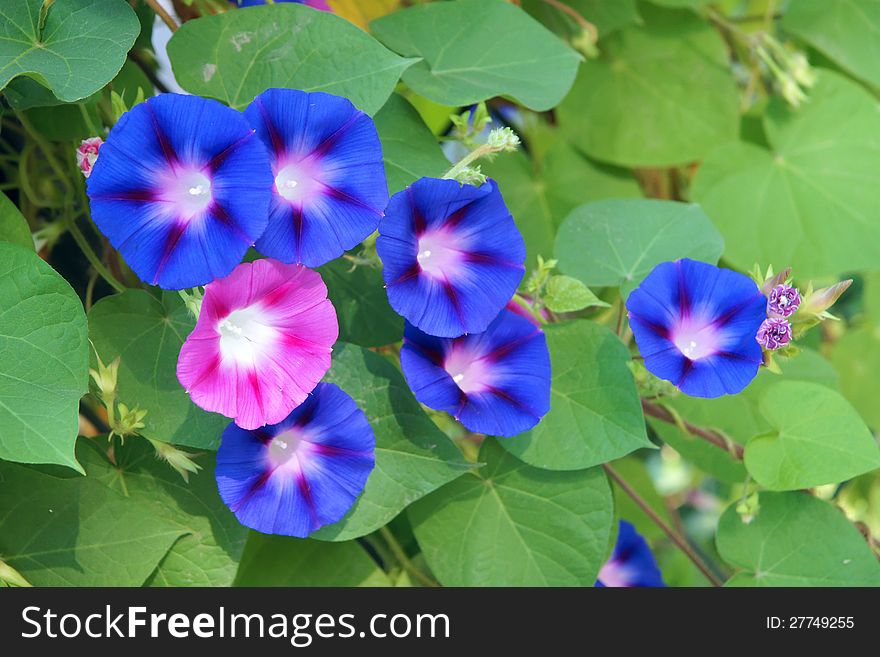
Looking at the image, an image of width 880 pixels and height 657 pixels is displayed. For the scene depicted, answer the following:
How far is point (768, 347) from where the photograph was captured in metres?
0.79

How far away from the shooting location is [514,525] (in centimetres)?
93

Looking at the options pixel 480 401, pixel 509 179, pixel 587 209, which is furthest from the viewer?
pixel 509 179

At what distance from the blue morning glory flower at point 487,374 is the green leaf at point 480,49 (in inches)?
9.7

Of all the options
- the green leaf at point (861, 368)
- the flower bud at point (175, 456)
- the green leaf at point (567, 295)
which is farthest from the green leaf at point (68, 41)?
the green leaf at point (861, 368)

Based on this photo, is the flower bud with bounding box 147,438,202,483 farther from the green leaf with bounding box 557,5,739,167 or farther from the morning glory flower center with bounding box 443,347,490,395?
the green leaf with bounding box 557,5,739,167

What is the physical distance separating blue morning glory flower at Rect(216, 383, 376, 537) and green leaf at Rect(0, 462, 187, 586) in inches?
3.7

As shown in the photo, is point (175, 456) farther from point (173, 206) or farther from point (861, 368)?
point (861, 368)

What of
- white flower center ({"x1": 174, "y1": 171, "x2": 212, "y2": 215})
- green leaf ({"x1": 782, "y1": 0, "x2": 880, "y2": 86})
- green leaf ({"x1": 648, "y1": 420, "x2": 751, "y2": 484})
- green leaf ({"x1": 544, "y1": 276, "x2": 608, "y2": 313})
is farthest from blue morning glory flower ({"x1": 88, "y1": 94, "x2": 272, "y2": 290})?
green leaf ({"x1": 782, "y1": 0, "x2": 880, "y2": 86})

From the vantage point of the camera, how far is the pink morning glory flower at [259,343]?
2.26 ft

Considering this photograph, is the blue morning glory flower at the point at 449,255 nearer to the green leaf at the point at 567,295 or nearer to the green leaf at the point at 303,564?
the green leaf at the point at 567,295
